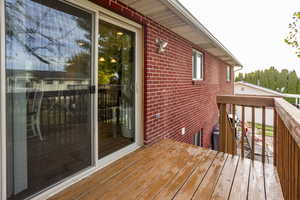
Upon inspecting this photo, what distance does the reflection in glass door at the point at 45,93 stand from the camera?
1449mm

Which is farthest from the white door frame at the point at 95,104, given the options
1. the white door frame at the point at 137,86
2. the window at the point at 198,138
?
the window at the point at 198,138

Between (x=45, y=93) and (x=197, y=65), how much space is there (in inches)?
192

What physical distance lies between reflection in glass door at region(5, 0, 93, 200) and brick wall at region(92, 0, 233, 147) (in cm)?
64

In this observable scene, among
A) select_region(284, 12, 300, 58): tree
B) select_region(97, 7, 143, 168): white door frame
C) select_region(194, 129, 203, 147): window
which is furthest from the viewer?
select_region(194, 129, 203, 147): window

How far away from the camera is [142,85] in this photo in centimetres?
304

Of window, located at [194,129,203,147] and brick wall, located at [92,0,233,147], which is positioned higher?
brick wall, located at [92,0,233,147]

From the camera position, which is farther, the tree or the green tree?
the green tree

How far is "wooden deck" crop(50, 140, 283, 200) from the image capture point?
1.75 m

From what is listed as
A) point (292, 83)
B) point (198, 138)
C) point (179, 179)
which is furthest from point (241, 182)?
point (292, 83)

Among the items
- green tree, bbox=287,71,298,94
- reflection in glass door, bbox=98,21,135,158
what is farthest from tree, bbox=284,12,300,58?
green tree, bbox=287,71,298,94

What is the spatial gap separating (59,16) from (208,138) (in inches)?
257

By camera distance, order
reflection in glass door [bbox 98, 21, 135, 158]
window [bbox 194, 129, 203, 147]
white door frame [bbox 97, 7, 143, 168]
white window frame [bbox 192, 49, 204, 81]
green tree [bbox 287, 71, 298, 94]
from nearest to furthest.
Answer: reflection in glass door [bbox 98, 21, 135, 158] < white door frame [bbox 97, 7, 143, 168] < white window frame [bbox 192, 49, 204, 81] < window [bbox 194, 129, 203, 147] < green tree [bbox 287, 71, 298, 94]

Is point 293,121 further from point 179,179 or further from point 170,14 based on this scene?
point 170,14

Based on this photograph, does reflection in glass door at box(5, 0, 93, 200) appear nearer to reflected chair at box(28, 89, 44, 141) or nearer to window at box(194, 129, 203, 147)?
reflected chair at box(28, 89, 44, 141)
